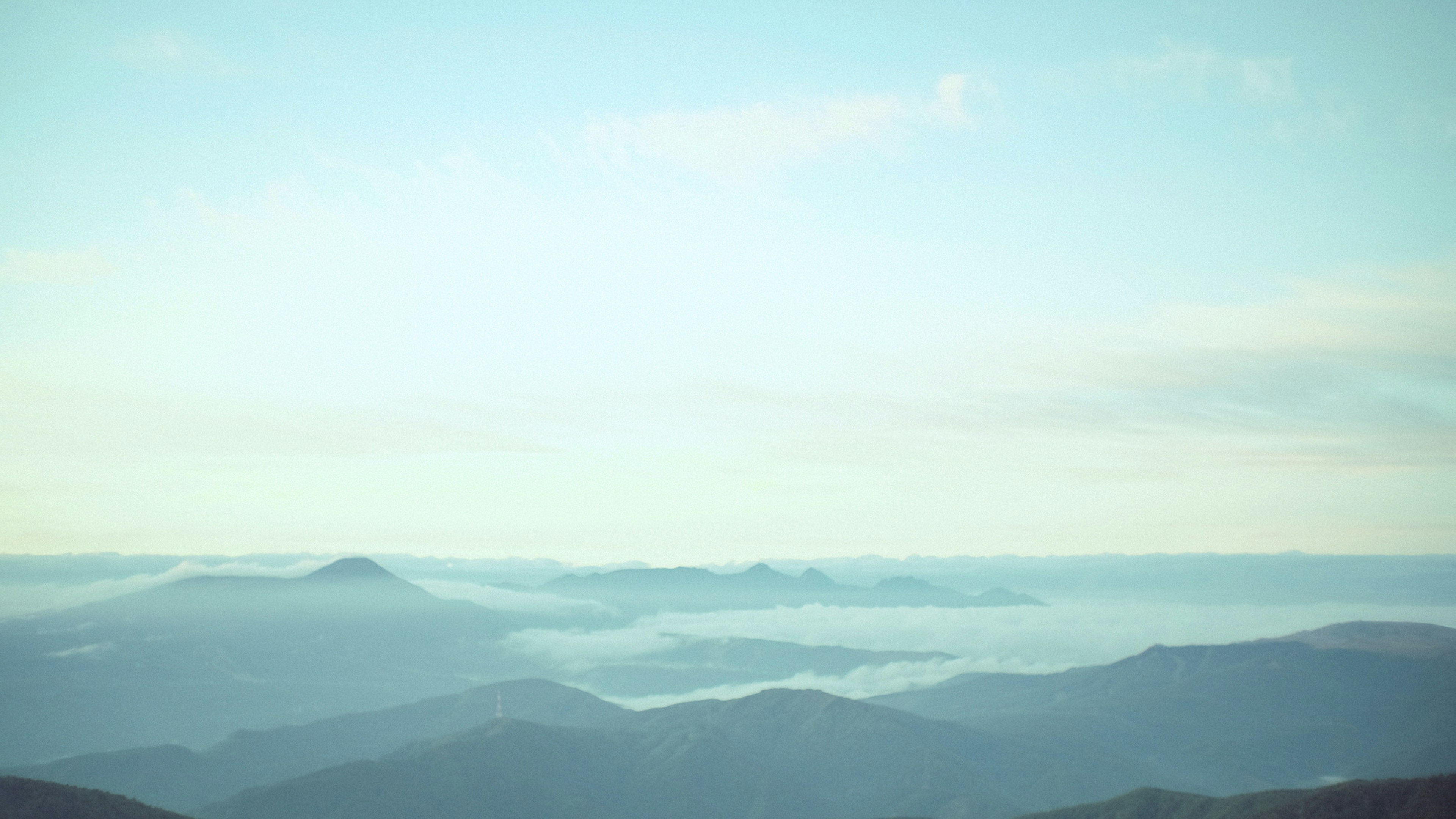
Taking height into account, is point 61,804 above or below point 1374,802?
above

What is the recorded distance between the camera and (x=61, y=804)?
13862 centimetres

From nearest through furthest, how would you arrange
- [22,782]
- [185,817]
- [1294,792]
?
[185,817]
[22,782]
[1294,792]

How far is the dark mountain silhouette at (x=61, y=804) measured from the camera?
448 feet

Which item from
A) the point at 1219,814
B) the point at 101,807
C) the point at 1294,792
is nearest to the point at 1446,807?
the point at 1294,792

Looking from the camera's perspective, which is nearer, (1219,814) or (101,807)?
(101,807)

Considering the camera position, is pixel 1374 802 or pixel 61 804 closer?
pixel 61 804

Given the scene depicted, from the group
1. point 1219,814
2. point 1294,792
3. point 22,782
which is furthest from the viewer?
point 1219,814

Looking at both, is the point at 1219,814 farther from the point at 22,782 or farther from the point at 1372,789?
the point at 22,782

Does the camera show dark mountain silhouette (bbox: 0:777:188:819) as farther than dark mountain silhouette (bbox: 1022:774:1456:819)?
No

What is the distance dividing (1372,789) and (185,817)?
171 metres

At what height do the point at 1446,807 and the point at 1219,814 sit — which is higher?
the point at 1446,807

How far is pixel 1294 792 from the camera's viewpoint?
6727 inches

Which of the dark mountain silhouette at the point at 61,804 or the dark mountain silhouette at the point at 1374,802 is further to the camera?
the dark mountain silhouette at the point at 1374,802

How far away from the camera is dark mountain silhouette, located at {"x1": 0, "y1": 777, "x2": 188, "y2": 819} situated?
448ft
